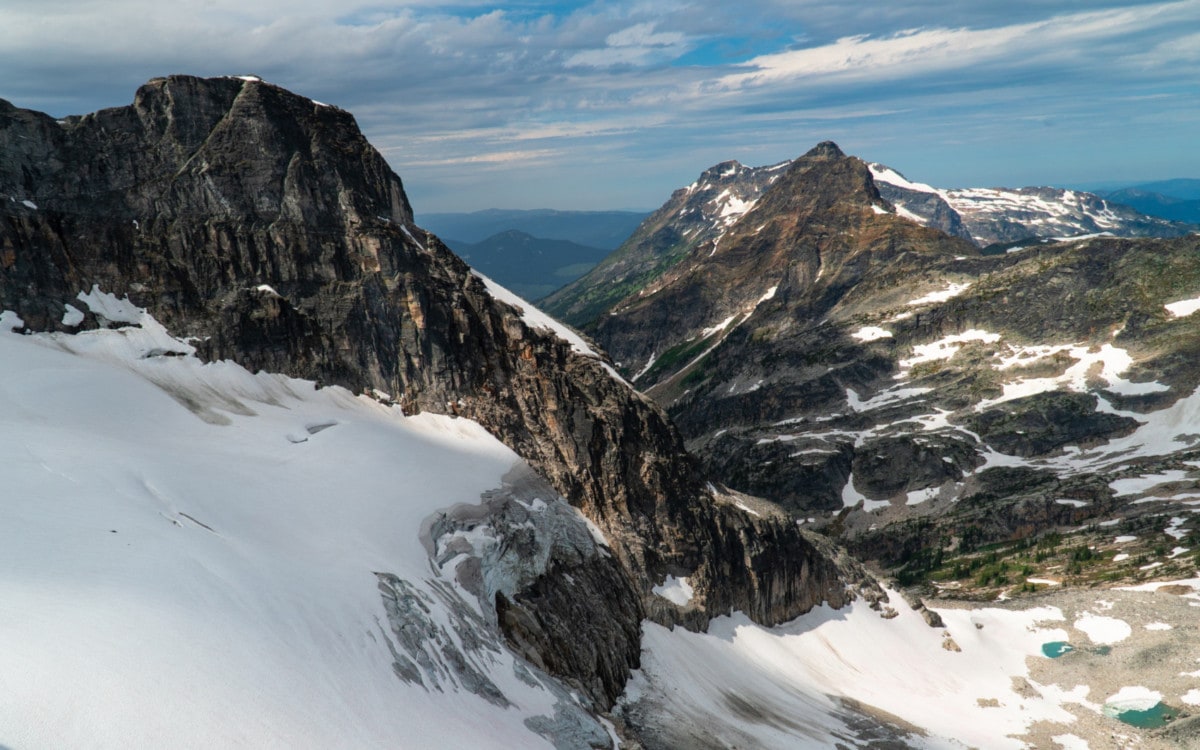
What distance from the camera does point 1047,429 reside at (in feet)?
615

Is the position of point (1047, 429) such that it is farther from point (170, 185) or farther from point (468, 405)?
point (170, 185)

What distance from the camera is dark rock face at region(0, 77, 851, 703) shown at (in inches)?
2707

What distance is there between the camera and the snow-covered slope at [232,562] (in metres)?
27.4

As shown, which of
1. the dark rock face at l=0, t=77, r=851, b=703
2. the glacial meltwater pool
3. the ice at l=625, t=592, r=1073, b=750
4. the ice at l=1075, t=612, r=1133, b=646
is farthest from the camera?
the ice at l=1075, t=612, r=1133, b=646

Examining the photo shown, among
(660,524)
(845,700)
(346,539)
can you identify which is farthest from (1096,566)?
(346,539)

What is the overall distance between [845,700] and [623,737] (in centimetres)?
3362

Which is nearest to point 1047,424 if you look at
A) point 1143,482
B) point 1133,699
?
point 1143,482

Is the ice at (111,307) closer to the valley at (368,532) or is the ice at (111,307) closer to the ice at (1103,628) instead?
the valley at (368,532)

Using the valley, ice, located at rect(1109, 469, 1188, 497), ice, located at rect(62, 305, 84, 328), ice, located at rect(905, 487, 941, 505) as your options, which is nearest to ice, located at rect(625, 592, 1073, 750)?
the valley

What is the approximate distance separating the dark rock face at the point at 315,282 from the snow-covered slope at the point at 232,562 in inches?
130

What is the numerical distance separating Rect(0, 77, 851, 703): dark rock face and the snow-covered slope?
330cm

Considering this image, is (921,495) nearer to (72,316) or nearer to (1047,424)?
(1047,424)

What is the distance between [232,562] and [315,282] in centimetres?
4182

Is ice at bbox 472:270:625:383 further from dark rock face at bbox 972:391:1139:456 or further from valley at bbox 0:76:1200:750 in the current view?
dark rock face at bbox 972:391:1139:456
